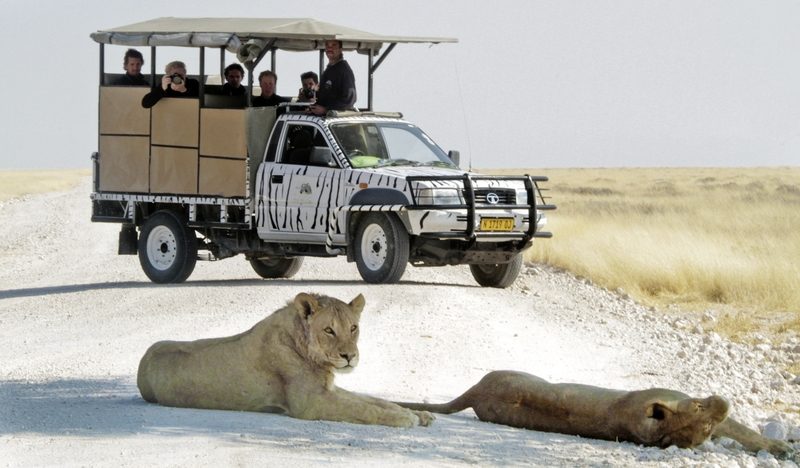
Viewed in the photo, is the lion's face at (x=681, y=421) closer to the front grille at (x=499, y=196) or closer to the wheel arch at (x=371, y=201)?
the wheel arch at (x=371, y=201)

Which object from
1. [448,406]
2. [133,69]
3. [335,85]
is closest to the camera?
[448,406]

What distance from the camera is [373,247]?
56.7ft

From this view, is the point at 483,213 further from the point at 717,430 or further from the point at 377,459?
the point at 377,459

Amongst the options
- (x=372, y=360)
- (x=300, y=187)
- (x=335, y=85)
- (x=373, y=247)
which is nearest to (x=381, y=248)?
(x=373, y=247)

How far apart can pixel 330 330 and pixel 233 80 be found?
424 inches

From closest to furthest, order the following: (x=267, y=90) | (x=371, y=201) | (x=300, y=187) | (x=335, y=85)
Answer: (x=371, y=201)
(x=300, y=187)
(x=335, y=85)
(x=267, y=90)

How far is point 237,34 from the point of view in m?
18.1

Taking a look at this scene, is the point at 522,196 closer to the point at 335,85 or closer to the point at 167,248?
the point at 335,85

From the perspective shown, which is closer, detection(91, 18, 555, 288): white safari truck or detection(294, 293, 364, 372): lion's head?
detection(294, 293, 364, 372): lion's head

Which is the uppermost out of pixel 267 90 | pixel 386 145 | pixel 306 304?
pixel 267 90

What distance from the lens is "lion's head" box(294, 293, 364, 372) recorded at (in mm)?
Answer: 8820

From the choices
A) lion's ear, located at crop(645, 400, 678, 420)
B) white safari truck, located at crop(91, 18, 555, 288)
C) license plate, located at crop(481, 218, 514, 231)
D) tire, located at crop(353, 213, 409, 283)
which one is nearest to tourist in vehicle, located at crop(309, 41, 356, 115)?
white safari truck, located at crop(91, 18, 555, 288)

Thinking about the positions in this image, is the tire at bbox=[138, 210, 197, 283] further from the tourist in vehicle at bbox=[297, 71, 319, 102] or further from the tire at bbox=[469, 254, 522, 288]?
the tire at bbox=[469, 254, 522, 288]

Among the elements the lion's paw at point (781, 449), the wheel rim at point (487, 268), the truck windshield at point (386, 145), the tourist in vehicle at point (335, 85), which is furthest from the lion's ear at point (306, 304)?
the wheel rim at point (487, 268)
